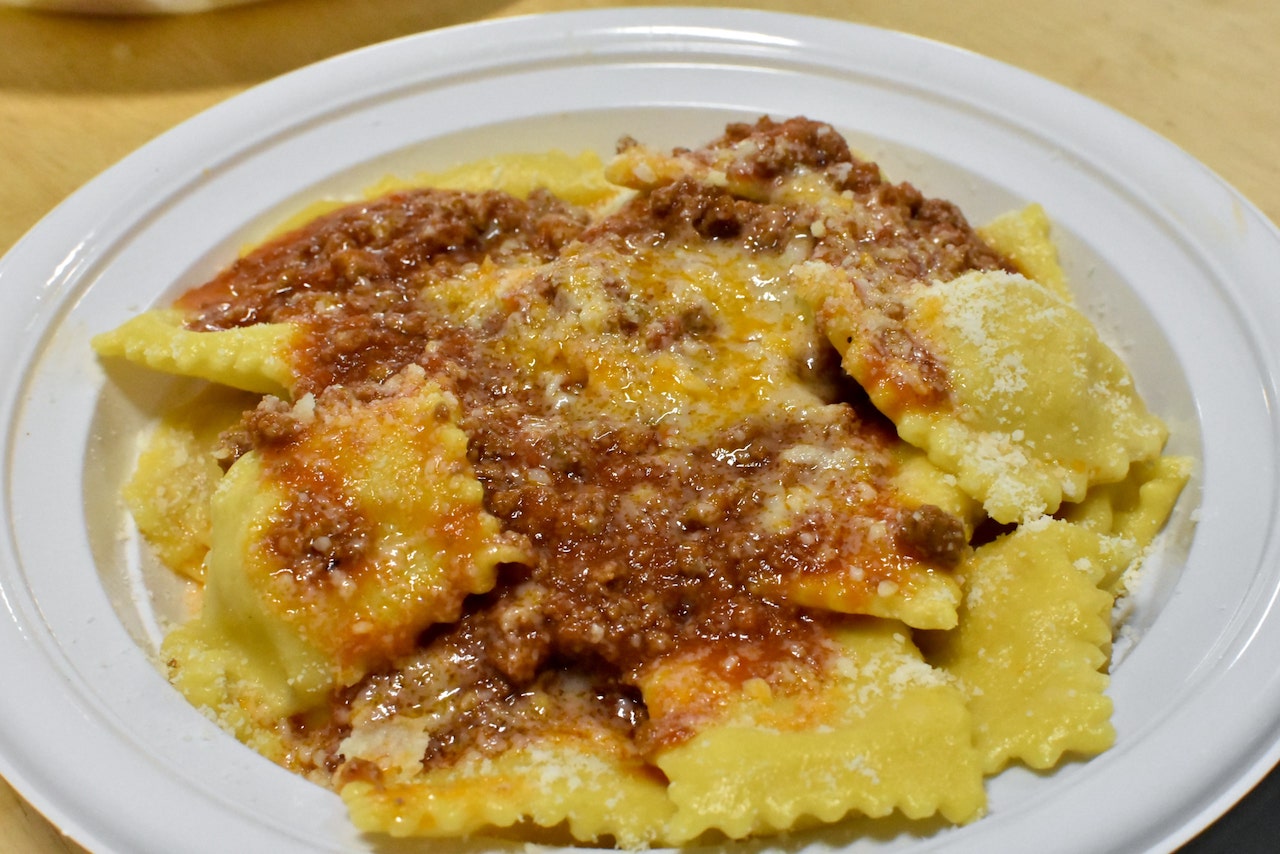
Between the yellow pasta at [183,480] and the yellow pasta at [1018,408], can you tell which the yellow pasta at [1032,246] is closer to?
the yellow pasta at [1018,408]

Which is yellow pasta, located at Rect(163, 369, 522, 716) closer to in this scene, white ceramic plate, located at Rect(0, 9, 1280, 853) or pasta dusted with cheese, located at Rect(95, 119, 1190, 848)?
pasta dusted with cheese, located at Rect(95, 119, 1190, 848)

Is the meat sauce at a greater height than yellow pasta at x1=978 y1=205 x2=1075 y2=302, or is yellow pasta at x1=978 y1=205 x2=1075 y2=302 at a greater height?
yellow pasta at x1=978 y1=205 x2=1075 y2=302

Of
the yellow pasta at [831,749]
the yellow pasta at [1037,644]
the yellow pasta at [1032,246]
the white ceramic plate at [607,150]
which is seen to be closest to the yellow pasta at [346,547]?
the white ceramic plate at [607,150]

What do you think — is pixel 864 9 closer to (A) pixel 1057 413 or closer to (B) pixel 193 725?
(A) pixel 1057 413

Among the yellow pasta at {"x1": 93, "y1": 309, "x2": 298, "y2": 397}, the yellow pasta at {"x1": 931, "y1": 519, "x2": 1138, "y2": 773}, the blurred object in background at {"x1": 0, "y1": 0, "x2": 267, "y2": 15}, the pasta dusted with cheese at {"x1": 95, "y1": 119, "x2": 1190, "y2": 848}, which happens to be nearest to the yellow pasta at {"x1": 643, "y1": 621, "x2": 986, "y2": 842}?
the pasta dusted with cheese at {"x1": 95, "y1": 119, "x2": 1190, "y2": 848}

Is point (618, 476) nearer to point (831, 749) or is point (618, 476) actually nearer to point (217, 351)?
point (831, 749)

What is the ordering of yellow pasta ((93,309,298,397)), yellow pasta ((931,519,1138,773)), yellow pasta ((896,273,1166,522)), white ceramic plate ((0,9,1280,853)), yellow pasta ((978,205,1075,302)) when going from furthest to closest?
yellow pasta ((978,205,1075,302))
yellow pasta ((93,309,298,397))
yellow pasta ((896,273,1166,522))
yellow pasta ((931,519,1138,773))
white ceramic plate ((0,9,1280,853))

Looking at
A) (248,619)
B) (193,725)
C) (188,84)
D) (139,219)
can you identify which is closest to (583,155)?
(139,219)
